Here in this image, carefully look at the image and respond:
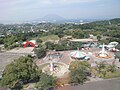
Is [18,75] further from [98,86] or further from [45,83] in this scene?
[98,86]

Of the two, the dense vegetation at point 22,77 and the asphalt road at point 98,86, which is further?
the asphalt road at point 98,86

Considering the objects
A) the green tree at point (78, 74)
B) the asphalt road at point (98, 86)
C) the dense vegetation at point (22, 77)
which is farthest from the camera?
the green tree at point (78, 74)

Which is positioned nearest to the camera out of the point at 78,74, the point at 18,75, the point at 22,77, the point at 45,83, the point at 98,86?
the point at 45,83

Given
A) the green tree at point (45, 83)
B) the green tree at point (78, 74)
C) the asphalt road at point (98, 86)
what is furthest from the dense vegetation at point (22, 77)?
the green tree at point (78, 74)

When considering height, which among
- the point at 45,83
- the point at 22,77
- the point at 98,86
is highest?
the point at 22,77

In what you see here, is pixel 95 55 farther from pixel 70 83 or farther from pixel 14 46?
pixel 14 46

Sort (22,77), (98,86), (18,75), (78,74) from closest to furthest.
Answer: (18,75), (98,86), (22,77), (78,74)

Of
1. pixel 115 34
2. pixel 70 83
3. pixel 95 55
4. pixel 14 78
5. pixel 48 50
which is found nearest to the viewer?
pixel 14 78

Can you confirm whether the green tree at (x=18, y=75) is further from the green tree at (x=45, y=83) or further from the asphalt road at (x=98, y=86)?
the asphalt road at (x=98, y=86)

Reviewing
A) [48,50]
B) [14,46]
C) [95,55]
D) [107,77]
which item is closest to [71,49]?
[48,50]

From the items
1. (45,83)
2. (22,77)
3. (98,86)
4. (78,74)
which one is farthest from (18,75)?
(98,86)

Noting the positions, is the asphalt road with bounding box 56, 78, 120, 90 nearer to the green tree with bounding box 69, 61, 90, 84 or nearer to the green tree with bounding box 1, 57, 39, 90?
the green tree with bounding box 69, 61, 90, 84
